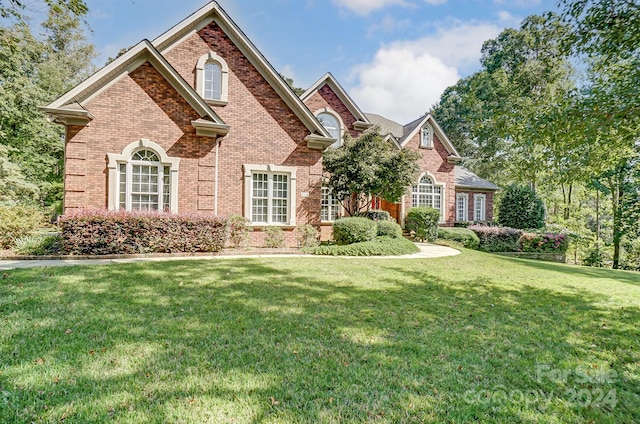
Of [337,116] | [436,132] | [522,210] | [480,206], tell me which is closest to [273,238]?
[337,116]

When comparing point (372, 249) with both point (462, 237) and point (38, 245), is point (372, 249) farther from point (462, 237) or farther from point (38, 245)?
point (38, 245)

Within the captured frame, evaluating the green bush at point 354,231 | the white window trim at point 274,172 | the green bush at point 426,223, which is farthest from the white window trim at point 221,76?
the green bush at point 426,223

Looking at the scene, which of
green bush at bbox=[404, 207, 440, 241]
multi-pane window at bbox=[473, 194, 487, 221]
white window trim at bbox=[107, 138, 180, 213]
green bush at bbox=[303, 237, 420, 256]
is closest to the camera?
white window trim at bbox=[107, 138, 180, 213]

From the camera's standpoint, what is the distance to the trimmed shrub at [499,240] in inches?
688

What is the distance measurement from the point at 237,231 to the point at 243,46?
24.9ft

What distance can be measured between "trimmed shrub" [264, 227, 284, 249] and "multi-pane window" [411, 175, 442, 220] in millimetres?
11718

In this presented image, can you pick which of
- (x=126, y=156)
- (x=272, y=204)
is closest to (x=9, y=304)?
(x=126, y=156)

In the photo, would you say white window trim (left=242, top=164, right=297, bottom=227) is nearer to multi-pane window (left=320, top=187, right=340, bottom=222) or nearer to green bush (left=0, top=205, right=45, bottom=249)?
multi-pane window (left=320, top=187, right=340, bottom=222)

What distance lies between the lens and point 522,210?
21.5 m

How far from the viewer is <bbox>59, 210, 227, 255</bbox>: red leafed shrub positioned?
8.77m

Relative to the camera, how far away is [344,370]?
306 cm

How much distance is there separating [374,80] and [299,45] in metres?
10.1

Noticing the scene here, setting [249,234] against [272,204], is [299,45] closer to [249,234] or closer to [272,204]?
[272,204]

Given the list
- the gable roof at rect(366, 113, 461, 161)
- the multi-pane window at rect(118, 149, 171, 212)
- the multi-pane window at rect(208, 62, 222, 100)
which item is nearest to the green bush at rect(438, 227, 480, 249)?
Result: the gable roof at rect(366, 113, 461, 161)
